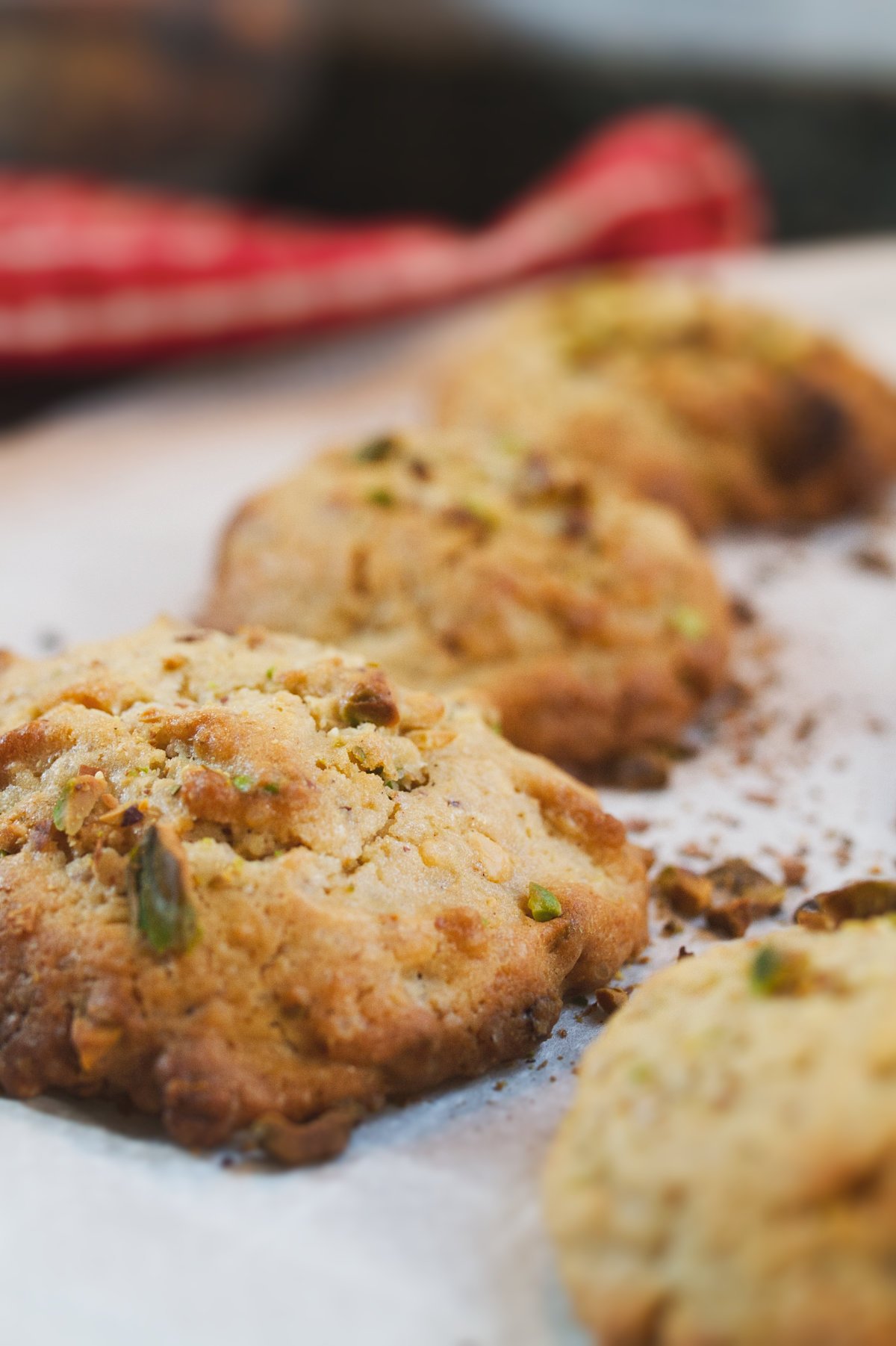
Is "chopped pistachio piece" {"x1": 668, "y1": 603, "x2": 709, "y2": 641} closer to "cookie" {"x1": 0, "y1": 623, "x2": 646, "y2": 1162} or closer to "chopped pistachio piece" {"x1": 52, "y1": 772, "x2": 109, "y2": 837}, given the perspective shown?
"cookie" {"x1": 0, "y1": 623, "x2": 646, "y2": 1162}

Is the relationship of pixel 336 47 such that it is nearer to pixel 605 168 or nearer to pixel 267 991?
pixel 605 168

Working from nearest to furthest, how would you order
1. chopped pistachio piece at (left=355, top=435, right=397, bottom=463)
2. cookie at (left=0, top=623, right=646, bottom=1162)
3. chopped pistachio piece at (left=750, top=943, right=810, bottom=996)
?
1. chopped pistachio piece at (left=750, top=943, right=810, bottom=996)
2. cookie at (left=0, top=623, right=646, bottom=1162)
3. chopped pistachio piece at (left=355, top=435, right=397, bottom=463)

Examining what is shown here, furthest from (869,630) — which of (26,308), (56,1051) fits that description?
(26,308)

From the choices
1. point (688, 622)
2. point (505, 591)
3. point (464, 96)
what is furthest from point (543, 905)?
point (464, 96)

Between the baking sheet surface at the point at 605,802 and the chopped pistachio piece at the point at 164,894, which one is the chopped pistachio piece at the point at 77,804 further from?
the baking sheet surface at the point at 605,802

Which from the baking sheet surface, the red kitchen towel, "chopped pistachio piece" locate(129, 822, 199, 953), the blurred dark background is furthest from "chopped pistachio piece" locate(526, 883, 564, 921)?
the blurred dark background

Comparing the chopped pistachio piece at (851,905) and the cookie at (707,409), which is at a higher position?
the cookie at (707,409)

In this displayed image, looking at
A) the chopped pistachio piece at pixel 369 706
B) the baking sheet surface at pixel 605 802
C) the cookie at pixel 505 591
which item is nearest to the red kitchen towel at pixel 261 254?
the baking sheet surface at pixel 605 802
